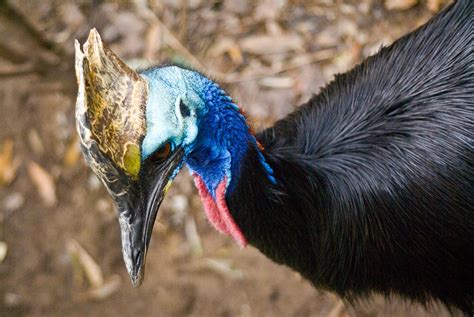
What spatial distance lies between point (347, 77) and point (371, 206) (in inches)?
17.1

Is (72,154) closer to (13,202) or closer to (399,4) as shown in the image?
(13,202)

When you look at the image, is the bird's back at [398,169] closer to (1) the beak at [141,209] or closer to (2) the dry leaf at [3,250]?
(1) the beak at [141,209]

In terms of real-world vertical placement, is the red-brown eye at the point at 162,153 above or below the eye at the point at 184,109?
below

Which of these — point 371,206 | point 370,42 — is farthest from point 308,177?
point 370,42

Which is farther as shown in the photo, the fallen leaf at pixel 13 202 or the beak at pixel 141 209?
the fallen leaf at pixel 13 202

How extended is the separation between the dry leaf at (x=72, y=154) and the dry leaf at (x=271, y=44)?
34.3 inches

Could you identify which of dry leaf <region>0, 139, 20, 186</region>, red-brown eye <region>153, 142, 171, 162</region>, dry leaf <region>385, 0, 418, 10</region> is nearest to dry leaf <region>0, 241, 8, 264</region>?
dry leaf <region>0, 139, 20, 186</region>

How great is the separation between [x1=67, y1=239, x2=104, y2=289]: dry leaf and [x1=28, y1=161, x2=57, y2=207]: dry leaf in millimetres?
224

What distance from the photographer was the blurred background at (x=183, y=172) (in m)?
2.46

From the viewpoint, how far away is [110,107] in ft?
3.54

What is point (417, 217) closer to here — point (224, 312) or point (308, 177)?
point (308, 177)

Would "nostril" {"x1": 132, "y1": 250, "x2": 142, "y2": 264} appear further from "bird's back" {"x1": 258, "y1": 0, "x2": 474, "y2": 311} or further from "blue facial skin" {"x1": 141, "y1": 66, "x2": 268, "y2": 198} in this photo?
"bird's back" {"x1": 258, "y1": 0, "x2": 474, "y2": 311}

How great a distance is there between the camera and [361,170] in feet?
5.09

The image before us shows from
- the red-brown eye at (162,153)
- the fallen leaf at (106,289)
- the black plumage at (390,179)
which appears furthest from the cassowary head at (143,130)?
the fallen leaf at (106,289)
